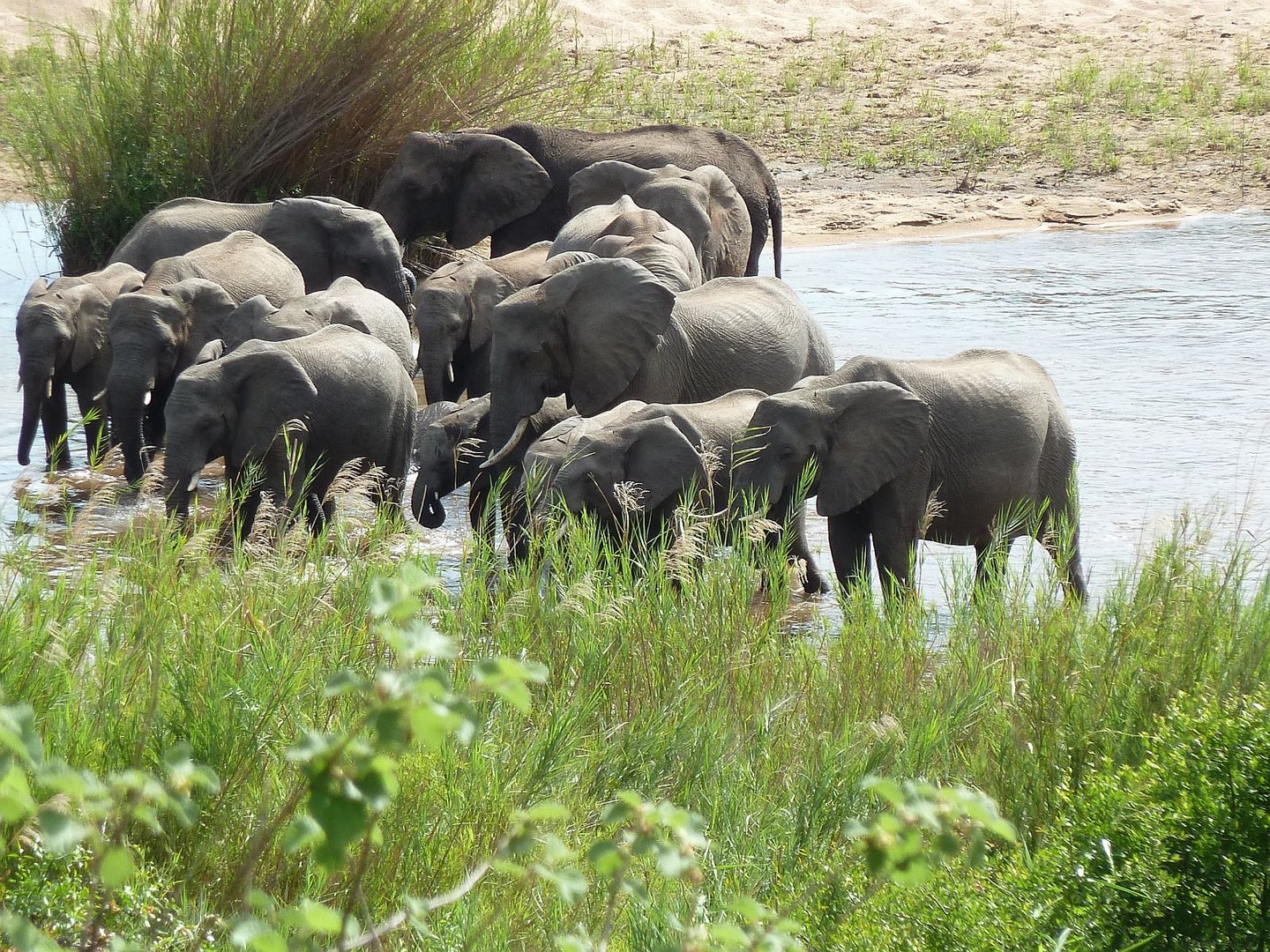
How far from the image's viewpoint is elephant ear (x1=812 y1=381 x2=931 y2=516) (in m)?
6.97

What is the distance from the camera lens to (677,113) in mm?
22625

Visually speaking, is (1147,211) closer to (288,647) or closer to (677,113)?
(677,113)

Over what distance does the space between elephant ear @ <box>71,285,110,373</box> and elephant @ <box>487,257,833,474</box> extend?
2617 mm

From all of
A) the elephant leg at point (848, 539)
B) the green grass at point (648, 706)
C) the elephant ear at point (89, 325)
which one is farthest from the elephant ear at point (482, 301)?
the green grass at point (648, 706)

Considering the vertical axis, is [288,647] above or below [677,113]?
above

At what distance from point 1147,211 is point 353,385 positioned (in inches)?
574

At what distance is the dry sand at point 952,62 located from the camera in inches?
781

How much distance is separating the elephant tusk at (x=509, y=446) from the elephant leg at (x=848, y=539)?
1.60m

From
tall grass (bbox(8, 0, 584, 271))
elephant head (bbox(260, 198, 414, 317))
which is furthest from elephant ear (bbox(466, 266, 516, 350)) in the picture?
tall grass (bbox(8, 0, 584, 271))

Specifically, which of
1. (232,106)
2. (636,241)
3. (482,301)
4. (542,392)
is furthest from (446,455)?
(232,106)

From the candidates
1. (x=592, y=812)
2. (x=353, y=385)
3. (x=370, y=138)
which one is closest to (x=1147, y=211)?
(x=370, y=138)

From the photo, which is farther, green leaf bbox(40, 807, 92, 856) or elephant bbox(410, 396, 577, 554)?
elephant bbox(410, 396, 577, 554)

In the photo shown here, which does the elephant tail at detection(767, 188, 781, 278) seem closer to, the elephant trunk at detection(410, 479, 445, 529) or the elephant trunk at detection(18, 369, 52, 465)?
the elephant trunk at detection(18, 369, 52, 465)

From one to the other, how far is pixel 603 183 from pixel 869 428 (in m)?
6.33
